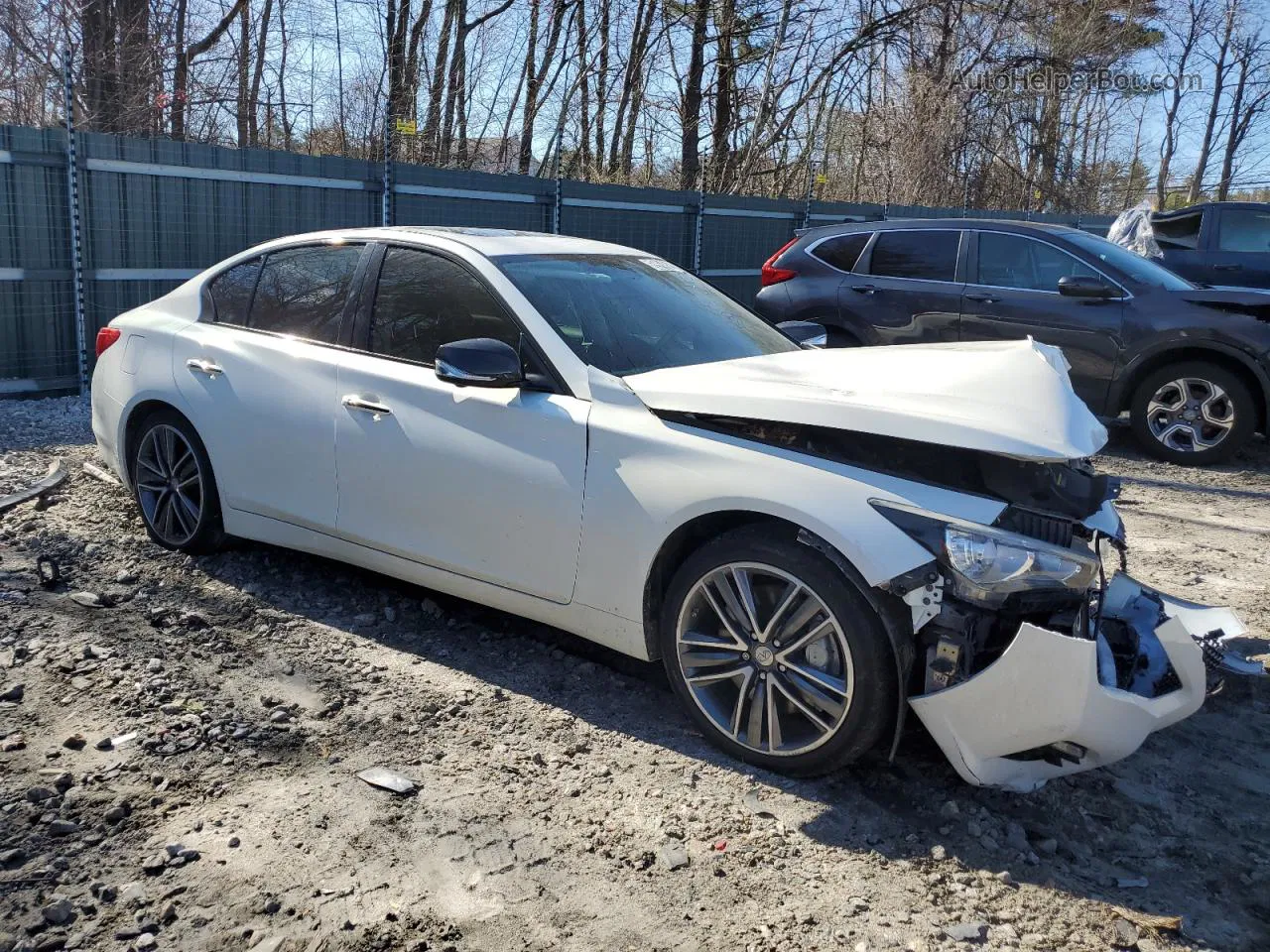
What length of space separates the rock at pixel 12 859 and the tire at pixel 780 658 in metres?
1.87

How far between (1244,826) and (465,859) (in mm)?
2249

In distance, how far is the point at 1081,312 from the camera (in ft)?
28.0

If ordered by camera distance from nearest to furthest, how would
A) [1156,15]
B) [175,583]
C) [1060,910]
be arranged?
[1060,910] < [175,583] < [1156,15]

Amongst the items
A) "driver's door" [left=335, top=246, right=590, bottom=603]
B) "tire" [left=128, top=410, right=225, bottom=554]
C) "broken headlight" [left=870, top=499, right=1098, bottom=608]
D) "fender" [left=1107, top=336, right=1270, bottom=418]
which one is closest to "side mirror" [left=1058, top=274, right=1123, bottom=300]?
"fender" [left=1107, top=336, right=1270, bottom=418]

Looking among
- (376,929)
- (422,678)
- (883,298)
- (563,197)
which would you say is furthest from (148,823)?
(563,197)

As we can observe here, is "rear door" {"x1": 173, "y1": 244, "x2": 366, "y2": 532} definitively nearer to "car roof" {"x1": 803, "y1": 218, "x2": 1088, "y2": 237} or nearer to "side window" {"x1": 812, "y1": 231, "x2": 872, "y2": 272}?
"side window" {"x1": 812, "y1": 231, "x2": 872, "y2": 272}

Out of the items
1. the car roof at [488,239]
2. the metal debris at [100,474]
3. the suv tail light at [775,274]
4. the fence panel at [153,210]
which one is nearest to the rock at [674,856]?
the car roof at [488,239]

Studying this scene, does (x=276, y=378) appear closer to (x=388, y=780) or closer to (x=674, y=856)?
(x=388, y=780)

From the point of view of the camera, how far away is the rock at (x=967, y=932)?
2.63 m

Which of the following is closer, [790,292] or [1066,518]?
[1066,518]

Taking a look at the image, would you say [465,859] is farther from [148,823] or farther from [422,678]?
[422,678]

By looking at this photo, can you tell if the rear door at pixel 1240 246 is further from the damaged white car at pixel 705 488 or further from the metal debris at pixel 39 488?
the metal debris at pixel 39 488

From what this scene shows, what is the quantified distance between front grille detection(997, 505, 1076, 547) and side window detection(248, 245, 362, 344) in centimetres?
277

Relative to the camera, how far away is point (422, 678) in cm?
399
